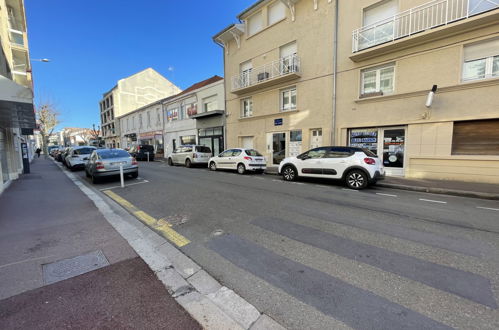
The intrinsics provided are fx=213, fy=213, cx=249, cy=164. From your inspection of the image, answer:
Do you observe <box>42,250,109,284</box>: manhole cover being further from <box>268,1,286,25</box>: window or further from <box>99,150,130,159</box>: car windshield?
<box>268,1,286,25</box>: window

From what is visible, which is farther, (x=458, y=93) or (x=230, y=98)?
(x=230, y=98)

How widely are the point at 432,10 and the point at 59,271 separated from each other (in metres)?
13.4

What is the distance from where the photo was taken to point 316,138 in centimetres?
1205

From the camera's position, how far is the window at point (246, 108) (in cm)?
1560

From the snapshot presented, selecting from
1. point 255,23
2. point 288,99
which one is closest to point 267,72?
point 288,99

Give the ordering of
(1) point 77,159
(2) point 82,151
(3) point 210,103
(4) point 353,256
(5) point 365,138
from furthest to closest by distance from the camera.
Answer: (3) point 210,103 < (2) point 82,151 < (1) point 77,159 < (5) point 365,138 < (4) point 353,256

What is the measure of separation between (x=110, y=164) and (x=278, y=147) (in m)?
9.23

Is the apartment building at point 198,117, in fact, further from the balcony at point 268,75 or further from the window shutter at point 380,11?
the window shutter at point 380,11

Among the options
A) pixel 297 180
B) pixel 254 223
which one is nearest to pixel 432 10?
pixel 297 180

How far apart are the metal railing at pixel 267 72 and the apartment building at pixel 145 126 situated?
42.9ft

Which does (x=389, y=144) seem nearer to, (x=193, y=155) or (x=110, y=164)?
(x=193, y=155)

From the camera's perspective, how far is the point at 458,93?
8.13 meters

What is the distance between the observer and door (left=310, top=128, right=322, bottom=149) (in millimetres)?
11906

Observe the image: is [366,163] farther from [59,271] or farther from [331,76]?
[59,271]
